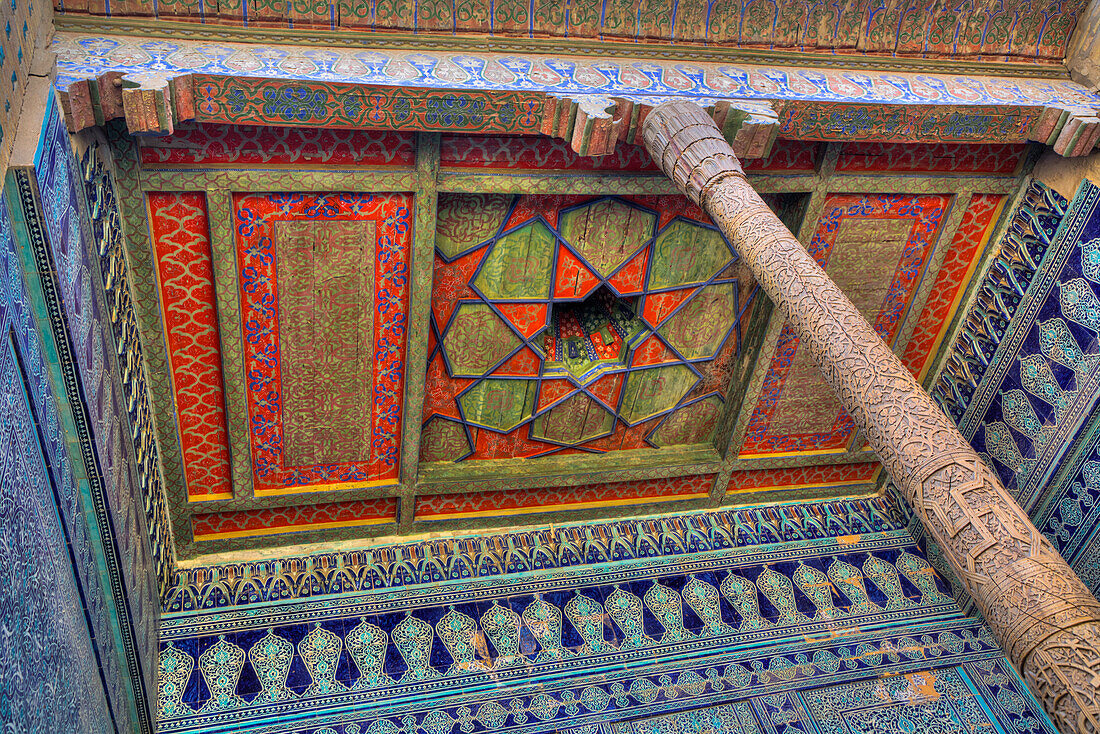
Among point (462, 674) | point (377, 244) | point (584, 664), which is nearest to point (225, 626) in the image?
point (462, 674)

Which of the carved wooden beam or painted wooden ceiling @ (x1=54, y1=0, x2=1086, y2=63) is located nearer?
the carved wooden beam

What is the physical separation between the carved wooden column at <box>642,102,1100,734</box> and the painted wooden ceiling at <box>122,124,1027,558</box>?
689 mm

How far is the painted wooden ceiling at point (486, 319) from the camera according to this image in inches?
135

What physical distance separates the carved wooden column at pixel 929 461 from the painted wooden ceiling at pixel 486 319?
69 cm

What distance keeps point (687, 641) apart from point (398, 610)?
1496 millimetres

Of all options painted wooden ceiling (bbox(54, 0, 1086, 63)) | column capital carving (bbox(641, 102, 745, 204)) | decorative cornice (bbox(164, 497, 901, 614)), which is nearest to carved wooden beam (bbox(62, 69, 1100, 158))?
column capital carving (bbox(641, 102, 745, 204))

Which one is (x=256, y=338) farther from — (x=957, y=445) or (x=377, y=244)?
(x=957, y=445)

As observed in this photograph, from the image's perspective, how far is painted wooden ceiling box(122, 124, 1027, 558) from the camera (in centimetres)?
342

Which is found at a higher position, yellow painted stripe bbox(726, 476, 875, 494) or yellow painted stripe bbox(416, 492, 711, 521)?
yellow painted stripe bbox(416, 492, 711, 521)

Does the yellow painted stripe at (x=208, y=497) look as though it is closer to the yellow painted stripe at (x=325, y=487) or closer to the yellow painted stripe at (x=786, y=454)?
the yellow painted stripe at (x=325, y=487)

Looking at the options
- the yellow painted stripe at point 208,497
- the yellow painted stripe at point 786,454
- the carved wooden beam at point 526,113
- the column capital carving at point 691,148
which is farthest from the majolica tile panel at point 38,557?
the yellow painted stripe at point 786,454

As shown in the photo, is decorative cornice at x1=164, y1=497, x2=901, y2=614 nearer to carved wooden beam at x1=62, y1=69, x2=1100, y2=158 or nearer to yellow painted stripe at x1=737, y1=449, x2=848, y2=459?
yellow painted stripe at x1=737, y1=449, x2=848, y2=459

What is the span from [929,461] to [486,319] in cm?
224

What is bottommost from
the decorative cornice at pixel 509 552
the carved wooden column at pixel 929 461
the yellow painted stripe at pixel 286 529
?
the carved wooden column at pixel 929 461
